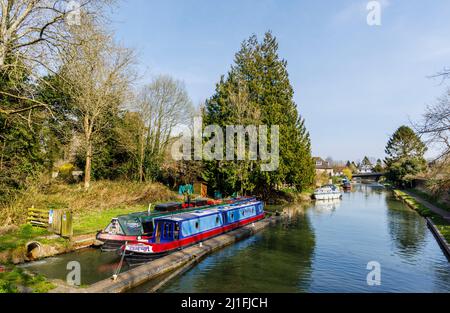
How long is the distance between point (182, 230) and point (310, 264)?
23.6ft

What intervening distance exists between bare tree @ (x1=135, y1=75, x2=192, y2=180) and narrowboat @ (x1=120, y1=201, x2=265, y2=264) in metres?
17.0

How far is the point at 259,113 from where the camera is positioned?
→ 119ft

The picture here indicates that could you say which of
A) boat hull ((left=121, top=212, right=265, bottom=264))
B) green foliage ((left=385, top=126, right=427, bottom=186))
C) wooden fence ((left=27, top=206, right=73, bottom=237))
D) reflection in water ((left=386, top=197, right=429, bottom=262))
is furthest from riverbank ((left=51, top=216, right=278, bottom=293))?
green foliage ((left=385, top=126, right=427, bottom=186))

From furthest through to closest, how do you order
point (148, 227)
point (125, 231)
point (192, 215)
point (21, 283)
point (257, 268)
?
point (192, 215) → point (148, 227) → point (125, 231) → point (257, 268) → point (21, 283)

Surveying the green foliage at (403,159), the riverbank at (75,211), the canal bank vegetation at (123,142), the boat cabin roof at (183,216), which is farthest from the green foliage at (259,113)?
the green foliage at (403,159)

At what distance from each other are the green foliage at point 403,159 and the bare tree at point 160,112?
4607cm

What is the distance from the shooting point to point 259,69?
43.9m

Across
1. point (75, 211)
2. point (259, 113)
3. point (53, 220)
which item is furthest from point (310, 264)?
point (259, 113)

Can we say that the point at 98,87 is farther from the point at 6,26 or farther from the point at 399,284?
the point at 399,284

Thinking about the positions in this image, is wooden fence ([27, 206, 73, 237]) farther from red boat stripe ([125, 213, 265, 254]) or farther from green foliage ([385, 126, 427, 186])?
green foliage ([385, 126, 427, 186])

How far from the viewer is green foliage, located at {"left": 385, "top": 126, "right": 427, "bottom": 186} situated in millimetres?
70494

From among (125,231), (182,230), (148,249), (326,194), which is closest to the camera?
(148,249)

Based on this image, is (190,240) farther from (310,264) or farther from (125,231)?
(310,264)
